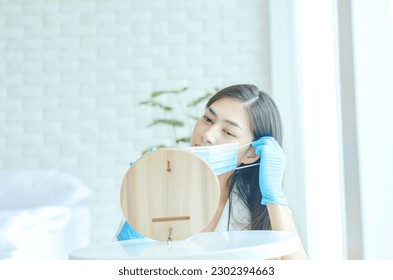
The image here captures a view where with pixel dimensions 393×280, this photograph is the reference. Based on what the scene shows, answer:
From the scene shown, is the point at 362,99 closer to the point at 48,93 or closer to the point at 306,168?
the point at 306,168

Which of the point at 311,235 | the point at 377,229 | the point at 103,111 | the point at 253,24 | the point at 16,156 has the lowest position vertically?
the point at 311,235

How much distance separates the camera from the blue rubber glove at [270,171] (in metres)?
1.31

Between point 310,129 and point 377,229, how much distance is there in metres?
0.79

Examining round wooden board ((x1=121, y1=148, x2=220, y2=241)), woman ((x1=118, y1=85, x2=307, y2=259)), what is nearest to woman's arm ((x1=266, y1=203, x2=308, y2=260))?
woman ((x1=118, y1=85, x2=307, y2=259))

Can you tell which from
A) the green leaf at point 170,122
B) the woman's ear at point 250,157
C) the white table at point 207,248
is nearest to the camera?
the white table at point 207,248

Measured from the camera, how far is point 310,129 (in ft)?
6.30

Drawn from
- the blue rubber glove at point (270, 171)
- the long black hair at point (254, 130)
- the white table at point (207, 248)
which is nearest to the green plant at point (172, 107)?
the long black hair at point (254, 130)

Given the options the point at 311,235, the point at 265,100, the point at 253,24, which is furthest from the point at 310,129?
the point at 253,24

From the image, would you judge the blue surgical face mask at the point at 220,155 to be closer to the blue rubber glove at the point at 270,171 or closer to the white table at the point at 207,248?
the blue rubber glove at the point at 270,171

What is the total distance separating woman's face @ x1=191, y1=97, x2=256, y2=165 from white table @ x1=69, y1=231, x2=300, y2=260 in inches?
12.6

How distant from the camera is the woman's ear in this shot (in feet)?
4.60

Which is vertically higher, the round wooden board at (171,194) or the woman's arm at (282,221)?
the round wooden board at (171,194)

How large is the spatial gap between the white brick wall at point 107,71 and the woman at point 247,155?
1183 mm

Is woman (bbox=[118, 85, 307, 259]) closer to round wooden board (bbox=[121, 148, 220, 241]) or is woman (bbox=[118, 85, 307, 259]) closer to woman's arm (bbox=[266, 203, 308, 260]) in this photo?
woman's arm (bbox=[266, 203, 308, 260])
